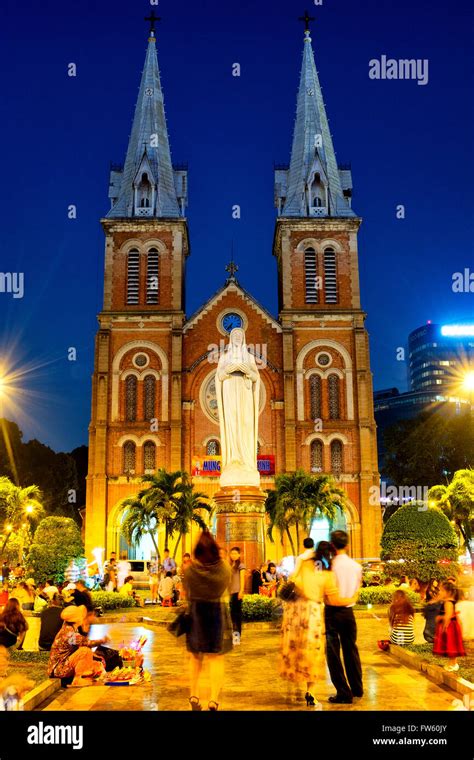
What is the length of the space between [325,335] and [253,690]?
127ft

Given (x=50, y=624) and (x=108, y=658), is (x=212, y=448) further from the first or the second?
(x=108, y=658)

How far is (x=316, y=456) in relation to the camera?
4550cm

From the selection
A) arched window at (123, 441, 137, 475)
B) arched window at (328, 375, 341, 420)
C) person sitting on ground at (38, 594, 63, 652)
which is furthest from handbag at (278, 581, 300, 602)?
arched window at (328, 375, 341, 420)

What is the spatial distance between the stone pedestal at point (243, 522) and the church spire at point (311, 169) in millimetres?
34902

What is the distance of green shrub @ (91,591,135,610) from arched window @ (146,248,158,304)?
2872cm

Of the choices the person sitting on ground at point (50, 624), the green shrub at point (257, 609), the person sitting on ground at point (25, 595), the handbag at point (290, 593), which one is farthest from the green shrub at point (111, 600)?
the handbag at point (290, 593)

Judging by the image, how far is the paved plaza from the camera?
8.41m

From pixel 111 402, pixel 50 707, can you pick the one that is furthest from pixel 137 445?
pixel 50 707

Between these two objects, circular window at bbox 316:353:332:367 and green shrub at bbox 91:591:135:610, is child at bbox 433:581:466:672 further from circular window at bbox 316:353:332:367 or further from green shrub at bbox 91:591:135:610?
circular window at bbox 316:353:332:367

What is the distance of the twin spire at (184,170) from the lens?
50375 millimetres

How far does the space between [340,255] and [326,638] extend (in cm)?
4207

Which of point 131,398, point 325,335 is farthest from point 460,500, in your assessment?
point 131,398

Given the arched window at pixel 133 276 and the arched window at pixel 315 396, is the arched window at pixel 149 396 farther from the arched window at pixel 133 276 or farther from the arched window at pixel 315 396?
the arched window at pixel 315 396
